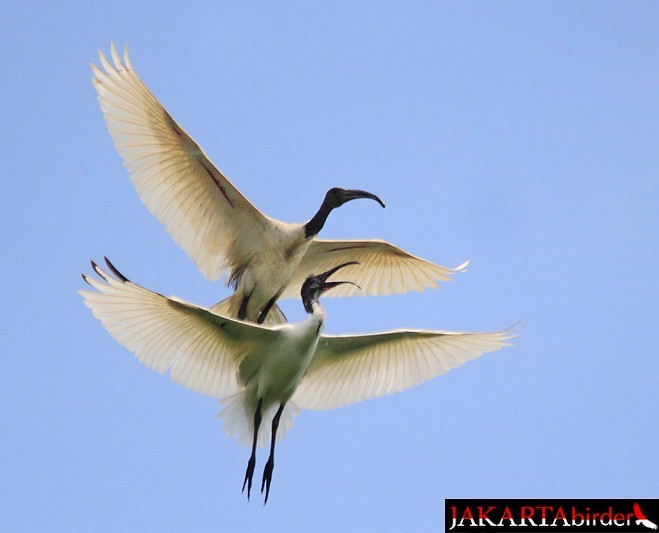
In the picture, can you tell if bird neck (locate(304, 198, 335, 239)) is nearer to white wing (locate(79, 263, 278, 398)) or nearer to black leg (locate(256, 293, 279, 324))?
black leg (locate(256, 293, 279, 324))

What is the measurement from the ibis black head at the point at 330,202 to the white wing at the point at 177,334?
2.03 meters

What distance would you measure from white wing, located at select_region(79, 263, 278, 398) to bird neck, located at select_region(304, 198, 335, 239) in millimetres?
1965

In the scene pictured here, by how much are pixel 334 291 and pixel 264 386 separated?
2994mm

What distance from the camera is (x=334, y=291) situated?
17812 mm

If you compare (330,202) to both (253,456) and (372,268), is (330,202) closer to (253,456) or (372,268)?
(372,268)

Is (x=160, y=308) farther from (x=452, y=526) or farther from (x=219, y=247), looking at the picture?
(x=452, y=526)

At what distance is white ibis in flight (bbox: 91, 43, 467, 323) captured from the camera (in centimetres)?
1541

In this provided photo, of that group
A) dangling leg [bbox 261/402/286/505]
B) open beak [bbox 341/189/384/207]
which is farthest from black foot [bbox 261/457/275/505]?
open beak [bbox 341/189/384/207]

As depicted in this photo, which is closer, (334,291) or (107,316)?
(107,316)

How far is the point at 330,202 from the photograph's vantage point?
16.8 metres

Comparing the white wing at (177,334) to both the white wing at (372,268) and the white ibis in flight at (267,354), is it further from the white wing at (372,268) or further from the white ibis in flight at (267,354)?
the white wing at (372,268)

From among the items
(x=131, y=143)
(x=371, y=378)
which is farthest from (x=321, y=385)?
(x=131, y=143)

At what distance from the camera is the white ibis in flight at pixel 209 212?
1541cm

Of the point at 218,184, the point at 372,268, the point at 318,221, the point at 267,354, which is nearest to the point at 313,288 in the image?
the point at 267,354
